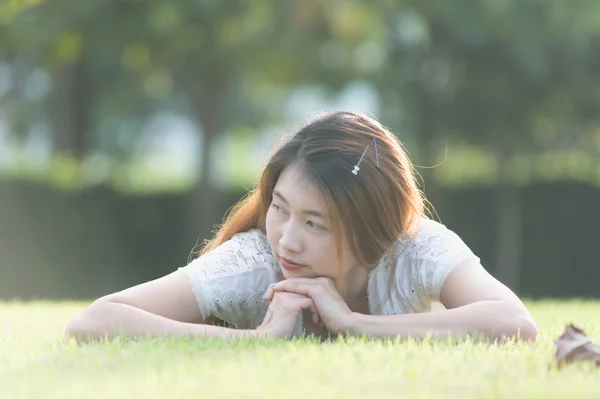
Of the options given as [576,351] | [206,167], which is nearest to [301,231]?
[576,351]

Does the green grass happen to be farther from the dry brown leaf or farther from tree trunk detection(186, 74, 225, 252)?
tree trunk detection(186, 74, 225, 252)

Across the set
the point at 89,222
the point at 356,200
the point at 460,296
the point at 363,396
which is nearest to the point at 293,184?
the point at 356,200

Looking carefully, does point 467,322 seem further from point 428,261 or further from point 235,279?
point 235,279

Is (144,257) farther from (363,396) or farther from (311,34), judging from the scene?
(363,396)

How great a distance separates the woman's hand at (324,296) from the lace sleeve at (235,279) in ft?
0.79

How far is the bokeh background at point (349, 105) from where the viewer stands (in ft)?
46.1

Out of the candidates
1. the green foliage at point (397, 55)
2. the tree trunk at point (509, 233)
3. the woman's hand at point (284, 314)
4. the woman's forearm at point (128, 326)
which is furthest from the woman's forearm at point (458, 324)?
the tree trunk at point (509, 233)

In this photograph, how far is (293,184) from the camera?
13.4ft

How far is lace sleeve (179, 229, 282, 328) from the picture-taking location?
4180 millimetres

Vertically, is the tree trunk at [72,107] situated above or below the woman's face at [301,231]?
above

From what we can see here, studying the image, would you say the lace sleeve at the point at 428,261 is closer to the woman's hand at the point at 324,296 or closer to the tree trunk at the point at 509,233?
the woman's hand at the point at 324,296

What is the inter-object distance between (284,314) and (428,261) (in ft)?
2.44

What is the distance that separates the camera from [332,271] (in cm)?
416

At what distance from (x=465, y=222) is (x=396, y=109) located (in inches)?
87.0
